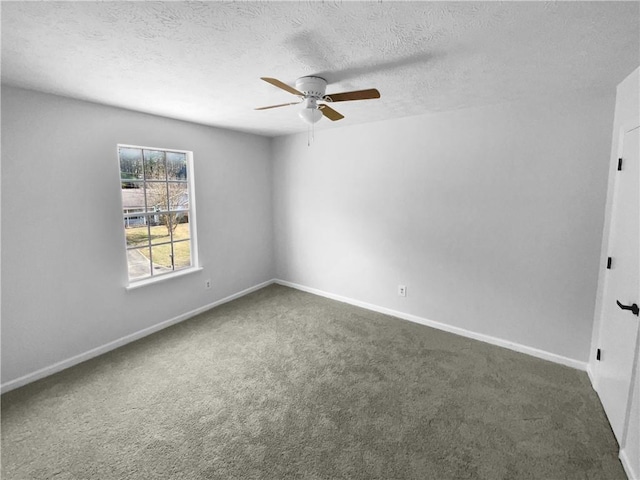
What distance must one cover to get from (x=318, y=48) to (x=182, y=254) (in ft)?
9.86

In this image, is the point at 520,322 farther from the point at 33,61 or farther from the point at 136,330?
the point at 33,61

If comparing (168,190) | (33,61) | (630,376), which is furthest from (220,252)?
(630,376)

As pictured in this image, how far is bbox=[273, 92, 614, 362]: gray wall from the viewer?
8.22 feet

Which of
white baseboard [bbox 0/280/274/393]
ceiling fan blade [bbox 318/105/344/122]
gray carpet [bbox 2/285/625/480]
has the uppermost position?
ceiling fan blade [bbox 318/105/344/122]

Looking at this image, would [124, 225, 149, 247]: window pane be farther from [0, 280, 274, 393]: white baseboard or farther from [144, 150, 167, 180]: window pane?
[0, 280, 274, 393]: white baseboard

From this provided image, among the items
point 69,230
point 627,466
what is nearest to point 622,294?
point 627,466

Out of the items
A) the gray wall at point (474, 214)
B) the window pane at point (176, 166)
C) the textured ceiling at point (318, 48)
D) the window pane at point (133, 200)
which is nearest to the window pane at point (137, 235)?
the window pane at point (133, 200)

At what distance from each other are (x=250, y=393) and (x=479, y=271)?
8.22 ft

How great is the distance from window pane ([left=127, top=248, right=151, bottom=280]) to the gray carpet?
0.77 meters

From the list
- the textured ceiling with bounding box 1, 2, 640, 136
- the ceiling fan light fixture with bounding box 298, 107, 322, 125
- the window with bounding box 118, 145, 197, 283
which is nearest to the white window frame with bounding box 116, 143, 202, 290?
the window with bounding box 118, 145, 197, 283

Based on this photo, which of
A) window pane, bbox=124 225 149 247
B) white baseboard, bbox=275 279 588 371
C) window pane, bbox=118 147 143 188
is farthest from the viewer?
window pane, bbox=124 225 149 247

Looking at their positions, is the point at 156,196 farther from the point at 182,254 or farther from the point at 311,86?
the point at 311,86

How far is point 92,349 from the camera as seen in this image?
2812mm

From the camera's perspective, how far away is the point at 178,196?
3633mm
